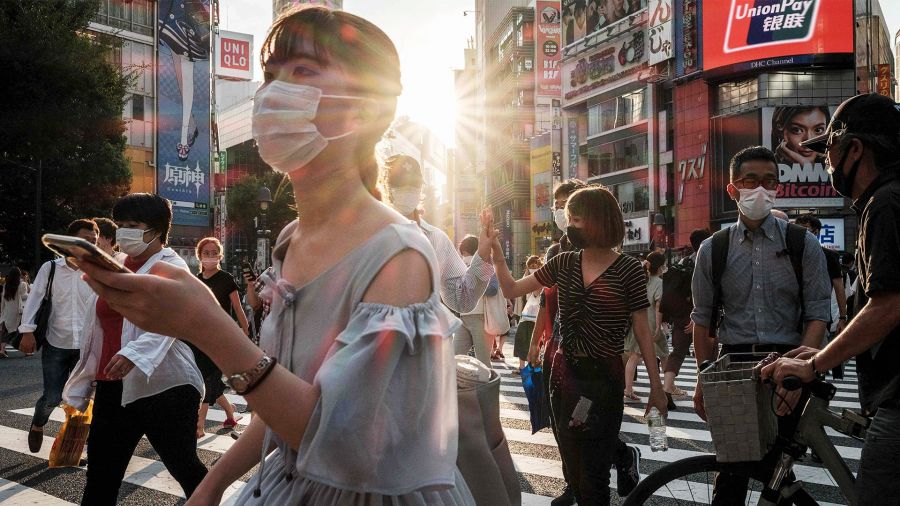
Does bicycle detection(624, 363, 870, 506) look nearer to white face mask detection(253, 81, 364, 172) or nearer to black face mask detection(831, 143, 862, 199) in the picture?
black face mask detection(831, 143, 862, 199)

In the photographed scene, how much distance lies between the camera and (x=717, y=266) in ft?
13.7

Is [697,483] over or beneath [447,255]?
beneath

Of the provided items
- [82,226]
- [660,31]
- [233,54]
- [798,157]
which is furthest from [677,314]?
[233,54]

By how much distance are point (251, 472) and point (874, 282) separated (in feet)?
15.6

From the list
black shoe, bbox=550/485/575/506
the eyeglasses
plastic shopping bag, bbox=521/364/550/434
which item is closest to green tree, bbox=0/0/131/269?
plastic shopping bag, bbox=521/364/550/434

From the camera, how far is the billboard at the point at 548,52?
56.4m

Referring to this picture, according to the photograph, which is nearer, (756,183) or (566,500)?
(756,183)

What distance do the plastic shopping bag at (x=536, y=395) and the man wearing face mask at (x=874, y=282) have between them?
2.80 m

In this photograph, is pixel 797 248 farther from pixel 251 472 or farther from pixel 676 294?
pixel 676 294

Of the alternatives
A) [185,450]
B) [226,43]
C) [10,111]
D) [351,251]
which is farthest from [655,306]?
[226,43]

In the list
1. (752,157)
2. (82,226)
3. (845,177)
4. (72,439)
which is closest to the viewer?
(845,177)

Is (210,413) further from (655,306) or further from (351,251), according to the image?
(351,251)

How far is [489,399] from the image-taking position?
2.27 m

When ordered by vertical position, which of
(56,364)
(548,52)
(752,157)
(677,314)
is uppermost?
(548,52)
